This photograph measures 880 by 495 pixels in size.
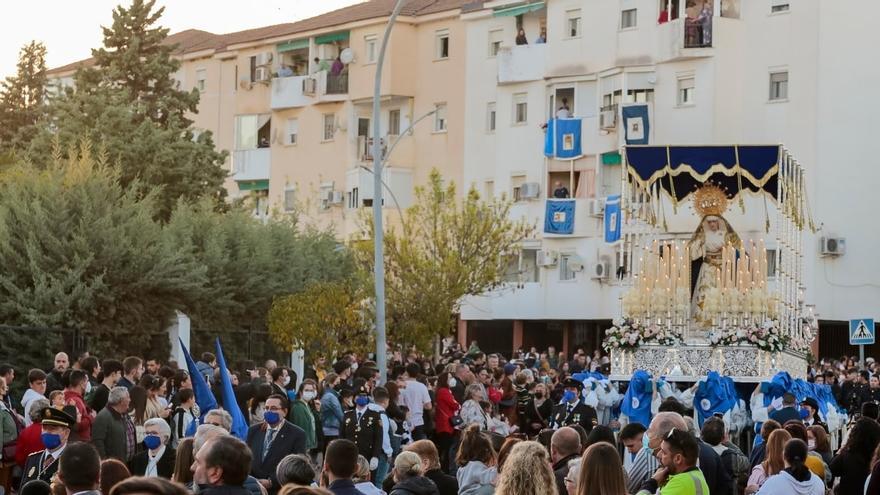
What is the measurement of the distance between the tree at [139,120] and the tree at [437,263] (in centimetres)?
497

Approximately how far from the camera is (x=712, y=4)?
53250mm

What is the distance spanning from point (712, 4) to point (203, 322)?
71.5ft

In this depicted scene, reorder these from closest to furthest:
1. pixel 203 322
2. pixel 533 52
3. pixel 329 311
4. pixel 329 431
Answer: pixel 329 431 < pixel 329 311 < pixel 203 322 < pixel 533 52

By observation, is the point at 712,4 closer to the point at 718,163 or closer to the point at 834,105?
the point at 834,105

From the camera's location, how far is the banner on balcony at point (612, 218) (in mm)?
53656

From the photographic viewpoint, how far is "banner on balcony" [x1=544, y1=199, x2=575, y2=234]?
56969mm

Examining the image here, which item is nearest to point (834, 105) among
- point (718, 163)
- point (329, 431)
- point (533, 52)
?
point (533, 52)

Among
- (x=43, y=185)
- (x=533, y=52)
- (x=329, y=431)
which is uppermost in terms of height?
(x=533, y=52)

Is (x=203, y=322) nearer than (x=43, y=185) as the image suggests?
No

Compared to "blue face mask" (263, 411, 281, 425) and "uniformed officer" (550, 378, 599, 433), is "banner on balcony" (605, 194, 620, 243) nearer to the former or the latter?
"uniformed officer" (550, 378, 599, 433)

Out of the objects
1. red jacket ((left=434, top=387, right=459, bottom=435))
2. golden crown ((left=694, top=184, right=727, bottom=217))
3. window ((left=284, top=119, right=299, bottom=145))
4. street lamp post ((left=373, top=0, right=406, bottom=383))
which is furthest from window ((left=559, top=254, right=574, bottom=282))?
red jacket ((left=434, top=387, right=459, bottom=435))

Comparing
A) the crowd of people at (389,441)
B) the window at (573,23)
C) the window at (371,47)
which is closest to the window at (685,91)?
the window at (573,23)

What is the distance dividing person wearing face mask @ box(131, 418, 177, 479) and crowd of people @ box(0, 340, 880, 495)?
17 mm

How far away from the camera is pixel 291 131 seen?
67188 millimetres
